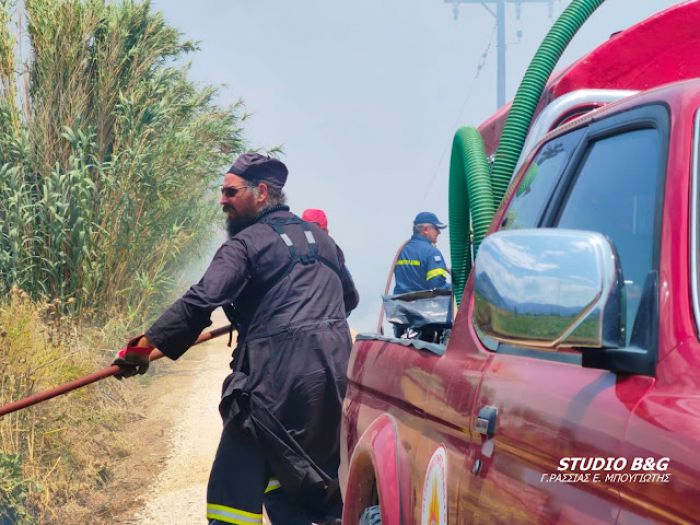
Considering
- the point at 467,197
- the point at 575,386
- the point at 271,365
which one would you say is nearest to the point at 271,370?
the point at 271,365

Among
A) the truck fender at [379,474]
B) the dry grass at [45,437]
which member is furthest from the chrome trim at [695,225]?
the dry grass at [45,437]

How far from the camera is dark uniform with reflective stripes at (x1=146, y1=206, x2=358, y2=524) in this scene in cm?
419

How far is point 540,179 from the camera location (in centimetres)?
228

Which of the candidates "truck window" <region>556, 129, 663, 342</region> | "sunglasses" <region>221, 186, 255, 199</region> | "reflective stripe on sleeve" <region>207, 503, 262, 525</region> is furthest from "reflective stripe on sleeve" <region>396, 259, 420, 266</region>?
"truck window" <region>556, 129, 663, 342</region>

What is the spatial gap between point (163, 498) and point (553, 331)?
19.2 feet

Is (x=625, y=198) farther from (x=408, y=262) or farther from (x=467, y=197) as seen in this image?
(x=408, y=262)

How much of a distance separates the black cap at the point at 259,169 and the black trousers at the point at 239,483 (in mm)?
1123

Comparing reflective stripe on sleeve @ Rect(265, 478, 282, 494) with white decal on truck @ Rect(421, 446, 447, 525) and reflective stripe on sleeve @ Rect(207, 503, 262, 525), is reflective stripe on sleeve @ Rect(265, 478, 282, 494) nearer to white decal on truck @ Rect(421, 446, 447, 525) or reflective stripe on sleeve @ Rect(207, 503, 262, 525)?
reflective stripe on sleeve @ Rect(207, 503, 262, 525)

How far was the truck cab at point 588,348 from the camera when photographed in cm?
141

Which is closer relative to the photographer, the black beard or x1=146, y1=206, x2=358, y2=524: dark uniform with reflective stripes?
x1=146, y1=206, x2=358, y2=524: dark uniform with reflective stripes

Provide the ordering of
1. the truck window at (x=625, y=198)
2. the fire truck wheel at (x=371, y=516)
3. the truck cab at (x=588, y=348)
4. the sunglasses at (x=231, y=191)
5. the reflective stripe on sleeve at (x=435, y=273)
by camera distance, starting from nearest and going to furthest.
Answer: the truck cab at (x=588, y=348)
the truck window at (x=625, y=198)
the fire truck wheel at (x=371, y=516)
the sunglasses at (x=231, y=191)
the reflective stripe on sleeve at (x=435, y=273)

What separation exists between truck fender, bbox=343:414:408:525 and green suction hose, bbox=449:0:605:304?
85cm

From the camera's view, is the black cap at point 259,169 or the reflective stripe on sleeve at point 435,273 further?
the reflective stripe on sleeve at point 435,273

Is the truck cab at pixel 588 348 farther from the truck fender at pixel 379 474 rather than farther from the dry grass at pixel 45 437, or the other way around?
the dry grass at pixel 45 437
